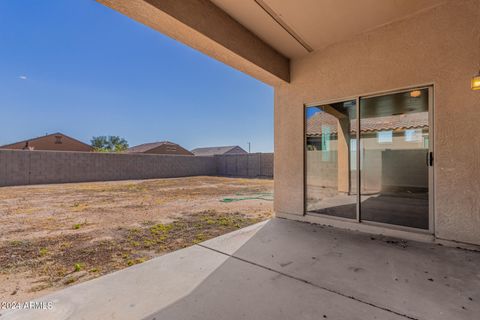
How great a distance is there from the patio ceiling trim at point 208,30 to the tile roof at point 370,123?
1.07m

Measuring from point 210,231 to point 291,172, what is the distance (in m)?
1.80

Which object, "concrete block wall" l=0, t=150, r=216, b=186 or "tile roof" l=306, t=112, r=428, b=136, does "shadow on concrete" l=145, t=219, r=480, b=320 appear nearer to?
"tile roof" l=306, t=112, r=428, b=136

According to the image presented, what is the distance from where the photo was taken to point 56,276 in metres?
2.17

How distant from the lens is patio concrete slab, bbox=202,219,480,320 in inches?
62.1

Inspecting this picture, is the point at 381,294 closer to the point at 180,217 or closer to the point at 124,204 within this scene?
the point at 180,217

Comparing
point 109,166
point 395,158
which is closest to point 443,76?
point 395,158

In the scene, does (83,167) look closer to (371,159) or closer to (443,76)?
(371,159)

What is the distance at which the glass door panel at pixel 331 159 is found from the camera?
3549 millimetres

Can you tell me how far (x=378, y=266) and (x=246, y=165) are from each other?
15.7m

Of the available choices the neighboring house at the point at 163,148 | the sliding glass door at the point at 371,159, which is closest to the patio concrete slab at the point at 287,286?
the sliding glass door at the point at 371,159

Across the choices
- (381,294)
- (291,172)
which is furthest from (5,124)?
(381,294)

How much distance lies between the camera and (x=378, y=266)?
2.15 meters

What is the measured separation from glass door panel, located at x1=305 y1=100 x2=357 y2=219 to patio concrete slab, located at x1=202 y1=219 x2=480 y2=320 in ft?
1.97

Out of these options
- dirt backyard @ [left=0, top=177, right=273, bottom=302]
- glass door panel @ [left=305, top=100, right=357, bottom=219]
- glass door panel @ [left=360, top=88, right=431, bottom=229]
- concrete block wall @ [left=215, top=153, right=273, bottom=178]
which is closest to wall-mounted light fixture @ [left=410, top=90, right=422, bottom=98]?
glass door panel @ [left=360, top=88, right=431, bottom=229]
